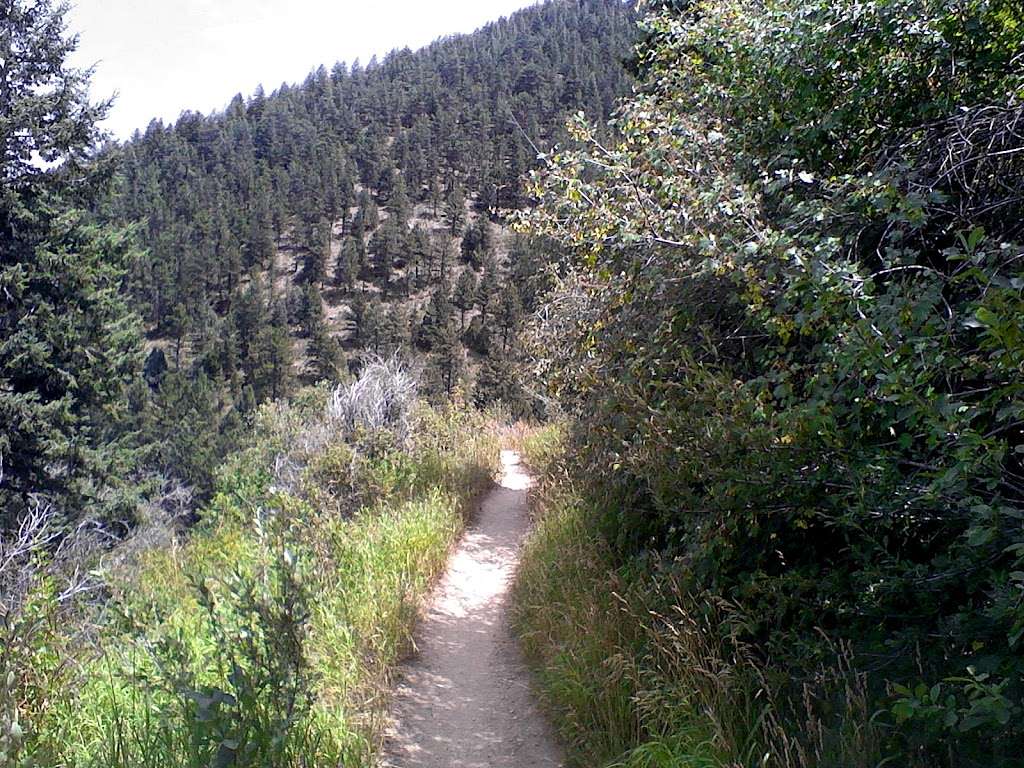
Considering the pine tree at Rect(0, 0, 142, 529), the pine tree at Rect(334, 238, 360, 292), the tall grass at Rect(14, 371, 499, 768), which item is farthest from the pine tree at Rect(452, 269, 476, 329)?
the tall grass at Rect(14, 371, 499, 768)

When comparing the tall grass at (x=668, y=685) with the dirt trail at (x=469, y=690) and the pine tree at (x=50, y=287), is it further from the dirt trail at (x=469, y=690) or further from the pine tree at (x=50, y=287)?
the pine tree at (x=50, y=287)

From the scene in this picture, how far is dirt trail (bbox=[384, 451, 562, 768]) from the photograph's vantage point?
12.3ft

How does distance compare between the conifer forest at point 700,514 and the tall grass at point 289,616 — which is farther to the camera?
the tall grass at point 289,616

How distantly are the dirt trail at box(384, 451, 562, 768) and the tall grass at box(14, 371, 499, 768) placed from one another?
198 millimetres

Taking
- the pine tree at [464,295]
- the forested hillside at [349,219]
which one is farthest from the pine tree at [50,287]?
the pine tree at [464,295]

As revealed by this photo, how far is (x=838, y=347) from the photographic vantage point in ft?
8.24

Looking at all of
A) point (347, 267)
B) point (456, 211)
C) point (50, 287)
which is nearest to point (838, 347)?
point (50, 287)

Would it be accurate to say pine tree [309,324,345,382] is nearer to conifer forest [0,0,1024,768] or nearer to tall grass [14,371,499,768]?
tall grass [14,371,499,768]

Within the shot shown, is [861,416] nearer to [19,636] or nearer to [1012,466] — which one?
[1012,466]

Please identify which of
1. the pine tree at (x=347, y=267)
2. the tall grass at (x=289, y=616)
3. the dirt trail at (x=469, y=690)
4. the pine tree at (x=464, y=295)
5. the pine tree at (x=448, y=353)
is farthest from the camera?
the pine tree at (x=347, y=267)

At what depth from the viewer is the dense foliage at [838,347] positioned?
2117mm

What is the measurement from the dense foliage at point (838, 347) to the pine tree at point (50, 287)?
42.8 feet

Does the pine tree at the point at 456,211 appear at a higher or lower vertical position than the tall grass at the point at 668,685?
higher

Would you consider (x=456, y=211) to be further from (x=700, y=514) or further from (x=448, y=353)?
(x=700, y=514)
